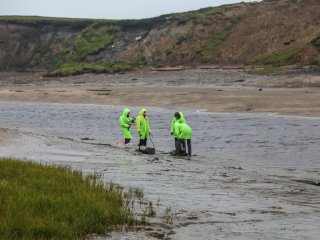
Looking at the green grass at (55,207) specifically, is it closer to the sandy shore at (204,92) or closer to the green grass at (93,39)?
the sandy shore at (204,92)

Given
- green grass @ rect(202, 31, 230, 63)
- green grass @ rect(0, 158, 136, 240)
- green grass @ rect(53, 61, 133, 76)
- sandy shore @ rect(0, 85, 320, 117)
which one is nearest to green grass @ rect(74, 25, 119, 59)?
Result: green grass @ rect(53, 61, 133, 76)

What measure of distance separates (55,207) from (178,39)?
77.8m

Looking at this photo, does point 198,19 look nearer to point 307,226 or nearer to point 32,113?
point 32,113

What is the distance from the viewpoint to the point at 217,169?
1700 cm

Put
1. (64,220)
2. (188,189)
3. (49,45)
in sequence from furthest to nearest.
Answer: (49,45), (188,189), (64,220)

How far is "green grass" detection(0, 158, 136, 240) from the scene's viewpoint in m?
7.95

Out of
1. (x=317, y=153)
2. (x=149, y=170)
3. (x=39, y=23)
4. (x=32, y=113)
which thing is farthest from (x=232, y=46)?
(x=149, y=170)

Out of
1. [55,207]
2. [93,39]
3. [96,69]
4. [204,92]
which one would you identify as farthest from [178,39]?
[55,207]

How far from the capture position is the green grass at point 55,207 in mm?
7945

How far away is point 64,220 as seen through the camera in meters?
8.51

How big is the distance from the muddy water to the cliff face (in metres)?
31.9

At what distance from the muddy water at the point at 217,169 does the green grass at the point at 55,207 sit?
21.2 inches

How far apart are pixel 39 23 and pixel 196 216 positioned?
106 m

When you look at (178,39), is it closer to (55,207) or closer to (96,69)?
(96,69)
